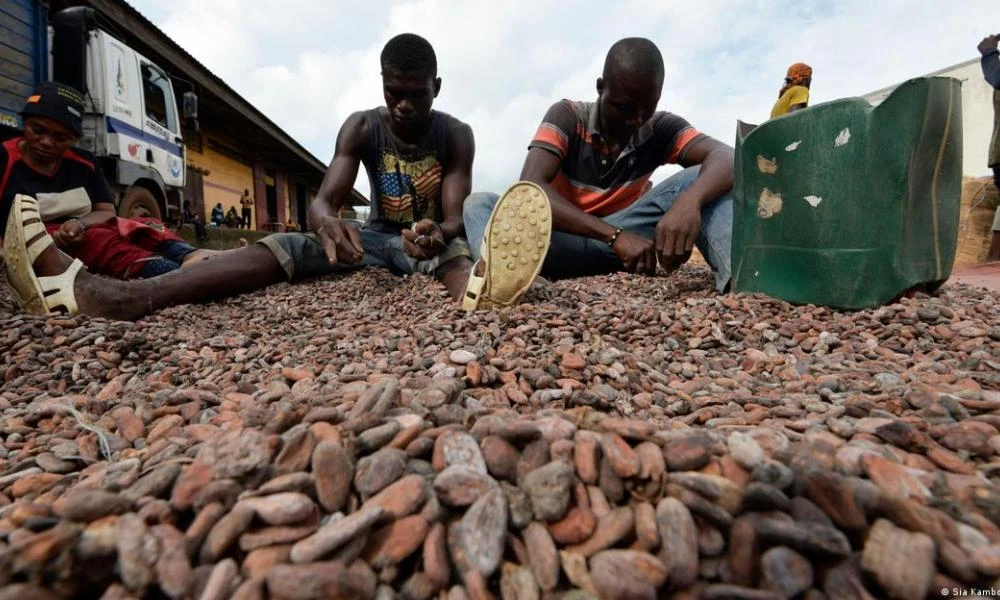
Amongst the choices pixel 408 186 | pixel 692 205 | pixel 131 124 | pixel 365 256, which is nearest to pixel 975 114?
pixel 692 205

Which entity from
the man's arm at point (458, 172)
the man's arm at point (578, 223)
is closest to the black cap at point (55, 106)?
the man's arm at point (458, 172)

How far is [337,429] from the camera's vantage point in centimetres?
58

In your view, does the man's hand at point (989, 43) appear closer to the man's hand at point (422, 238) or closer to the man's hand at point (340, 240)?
the man's hand at point (422, 238)

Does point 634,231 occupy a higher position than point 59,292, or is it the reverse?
point 634,231

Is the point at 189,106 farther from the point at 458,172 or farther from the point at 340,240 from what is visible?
the point at 340,240

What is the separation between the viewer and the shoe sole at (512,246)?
5.22 ft

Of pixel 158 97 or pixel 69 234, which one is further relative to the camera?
pixel 158 97

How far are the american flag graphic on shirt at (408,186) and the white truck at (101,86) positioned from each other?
2.49m

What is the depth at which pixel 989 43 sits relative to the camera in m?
3.81

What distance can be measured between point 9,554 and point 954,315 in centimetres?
185

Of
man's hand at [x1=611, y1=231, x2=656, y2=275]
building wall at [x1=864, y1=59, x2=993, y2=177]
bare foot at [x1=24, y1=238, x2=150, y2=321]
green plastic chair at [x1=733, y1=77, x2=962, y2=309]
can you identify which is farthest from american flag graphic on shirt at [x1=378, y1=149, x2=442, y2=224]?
building wall at [x1=864, y1=59, x2=993, y2=177]

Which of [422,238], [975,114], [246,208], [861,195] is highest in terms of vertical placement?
[975,114]

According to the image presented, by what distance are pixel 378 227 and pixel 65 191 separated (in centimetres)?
158

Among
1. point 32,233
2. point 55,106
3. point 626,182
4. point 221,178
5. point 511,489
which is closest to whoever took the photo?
point 511,489
